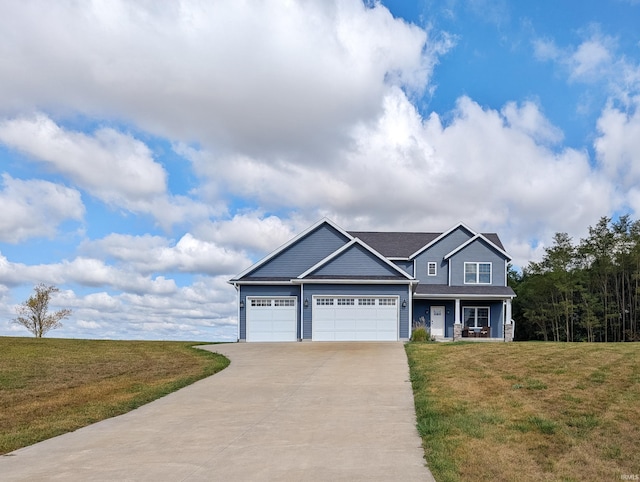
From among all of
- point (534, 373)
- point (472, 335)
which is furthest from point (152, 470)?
point (472, 335)

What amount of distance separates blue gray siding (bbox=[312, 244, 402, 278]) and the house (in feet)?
0.16

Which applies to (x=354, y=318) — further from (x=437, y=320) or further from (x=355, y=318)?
(x=437, y=320)

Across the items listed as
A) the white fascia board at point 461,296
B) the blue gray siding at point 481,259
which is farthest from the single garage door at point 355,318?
the blue gray siding at point 481,259

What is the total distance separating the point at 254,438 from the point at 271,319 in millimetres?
20989

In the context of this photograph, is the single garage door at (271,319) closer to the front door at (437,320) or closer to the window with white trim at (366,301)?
the window with white trim at (366,301)

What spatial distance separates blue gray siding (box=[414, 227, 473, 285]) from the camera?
35.6 meters

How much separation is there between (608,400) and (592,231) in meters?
38.6

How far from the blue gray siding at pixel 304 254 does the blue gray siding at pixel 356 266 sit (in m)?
2.07

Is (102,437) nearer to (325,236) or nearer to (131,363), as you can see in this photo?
(131,363)

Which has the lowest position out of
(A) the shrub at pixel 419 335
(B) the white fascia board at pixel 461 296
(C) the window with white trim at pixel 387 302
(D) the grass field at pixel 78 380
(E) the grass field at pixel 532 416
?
(D) the grass field at pixel 78 380

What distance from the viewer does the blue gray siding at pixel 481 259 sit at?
115 ft

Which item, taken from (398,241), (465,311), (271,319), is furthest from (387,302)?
(398,241)

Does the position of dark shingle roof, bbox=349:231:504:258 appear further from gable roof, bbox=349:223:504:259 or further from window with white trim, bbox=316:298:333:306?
window with white trim, bbox=316:298:333:306

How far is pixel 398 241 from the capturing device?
3769cm
